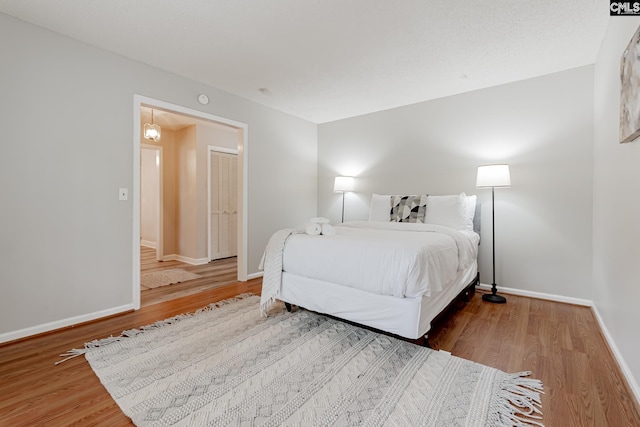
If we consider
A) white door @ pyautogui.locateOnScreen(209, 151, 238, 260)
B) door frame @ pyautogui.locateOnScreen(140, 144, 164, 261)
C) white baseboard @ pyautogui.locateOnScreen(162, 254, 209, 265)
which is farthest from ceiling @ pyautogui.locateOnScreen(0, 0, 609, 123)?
white baseboard @ pyautogui.locateOnScreen(162, 254, 209, 265)

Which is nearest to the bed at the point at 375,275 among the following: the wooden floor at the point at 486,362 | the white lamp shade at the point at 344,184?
the wooden floor at the point at 486,362

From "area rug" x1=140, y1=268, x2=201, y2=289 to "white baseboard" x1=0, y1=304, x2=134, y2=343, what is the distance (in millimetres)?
846

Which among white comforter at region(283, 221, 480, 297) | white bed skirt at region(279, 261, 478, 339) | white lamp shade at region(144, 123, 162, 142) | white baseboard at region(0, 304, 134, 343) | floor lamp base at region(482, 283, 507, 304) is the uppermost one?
white lamp shade at region(144, 123, 162, 142)

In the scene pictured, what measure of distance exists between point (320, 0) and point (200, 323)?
8.51ft

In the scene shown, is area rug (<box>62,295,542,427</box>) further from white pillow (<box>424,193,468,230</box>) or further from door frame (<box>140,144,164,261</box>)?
door frame (<box>140,144,164,261</box>)

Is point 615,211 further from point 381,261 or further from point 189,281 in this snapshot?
point 189,281

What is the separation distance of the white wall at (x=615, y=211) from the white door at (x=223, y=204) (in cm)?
508

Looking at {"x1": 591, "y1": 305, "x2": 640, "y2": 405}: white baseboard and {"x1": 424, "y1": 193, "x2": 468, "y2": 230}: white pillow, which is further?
{"x1": 424, "y1": 193, "x2": 468, "y2": 230}: white pillow

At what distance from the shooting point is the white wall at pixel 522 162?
284 centimetres

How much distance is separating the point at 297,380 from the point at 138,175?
2399mm

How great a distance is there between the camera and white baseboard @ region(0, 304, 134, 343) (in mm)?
2109

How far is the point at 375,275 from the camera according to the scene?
1906 millimetres

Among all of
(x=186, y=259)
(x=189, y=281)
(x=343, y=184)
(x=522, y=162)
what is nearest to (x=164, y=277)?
(x=189, y=281)

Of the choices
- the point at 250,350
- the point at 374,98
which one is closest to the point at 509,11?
the point at 374,98
